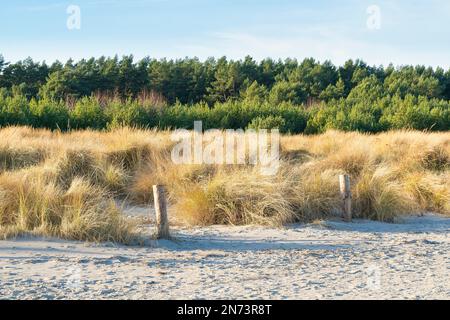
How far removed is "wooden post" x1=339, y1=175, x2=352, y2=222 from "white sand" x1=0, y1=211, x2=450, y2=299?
3.50 feet

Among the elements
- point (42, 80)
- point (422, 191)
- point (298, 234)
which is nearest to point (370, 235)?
point (298, 234)

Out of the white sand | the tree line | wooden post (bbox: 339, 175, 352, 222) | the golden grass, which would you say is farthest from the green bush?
the white sand

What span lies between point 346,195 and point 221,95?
3550cm

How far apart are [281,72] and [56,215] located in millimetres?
45307

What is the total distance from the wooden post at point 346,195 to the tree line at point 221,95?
36.1 feet

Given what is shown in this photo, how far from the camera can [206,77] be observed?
47156mm

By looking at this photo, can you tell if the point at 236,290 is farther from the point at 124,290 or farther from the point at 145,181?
the point at 145,181

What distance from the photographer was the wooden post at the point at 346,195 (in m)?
11.1

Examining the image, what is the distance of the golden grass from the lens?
343 inches

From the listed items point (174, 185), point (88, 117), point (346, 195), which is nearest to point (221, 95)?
point (88, 117)

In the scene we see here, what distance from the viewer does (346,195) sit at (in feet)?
36.5

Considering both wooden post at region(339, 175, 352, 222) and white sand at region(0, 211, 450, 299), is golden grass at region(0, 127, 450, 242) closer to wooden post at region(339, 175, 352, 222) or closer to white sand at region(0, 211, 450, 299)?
wooden post at region(339, 175, 352, 222)
